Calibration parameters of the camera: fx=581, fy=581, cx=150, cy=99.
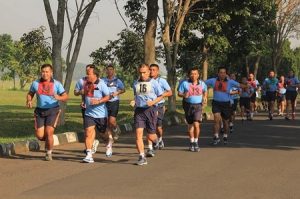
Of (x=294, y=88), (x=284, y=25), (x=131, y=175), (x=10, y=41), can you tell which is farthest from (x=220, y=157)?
(x=10, y=41)

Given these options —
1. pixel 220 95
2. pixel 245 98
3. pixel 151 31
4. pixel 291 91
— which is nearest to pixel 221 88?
pixel 220 95

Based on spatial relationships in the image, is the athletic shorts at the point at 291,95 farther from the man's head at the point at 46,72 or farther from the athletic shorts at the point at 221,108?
the man's head at the point at 46,72

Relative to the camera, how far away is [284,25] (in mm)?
39812

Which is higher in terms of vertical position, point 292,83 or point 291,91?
point 292,83

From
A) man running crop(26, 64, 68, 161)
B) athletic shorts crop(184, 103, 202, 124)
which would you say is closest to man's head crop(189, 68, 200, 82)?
athletic shorts crop(184, 103, 202, 124)

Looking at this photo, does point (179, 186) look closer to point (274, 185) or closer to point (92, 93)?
point (274, 185)

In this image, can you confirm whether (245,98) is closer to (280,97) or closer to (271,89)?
(271,89)

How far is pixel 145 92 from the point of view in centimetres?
1048

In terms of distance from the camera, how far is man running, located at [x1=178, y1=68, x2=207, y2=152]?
484 inches

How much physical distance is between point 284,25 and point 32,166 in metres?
32.3

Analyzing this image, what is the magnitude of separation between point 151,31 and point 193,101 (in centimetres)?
1075

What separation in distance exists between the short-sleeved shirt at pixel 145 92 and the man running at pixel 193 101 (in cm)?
186

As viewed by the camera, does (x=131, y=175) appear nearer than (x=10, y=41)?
Yes

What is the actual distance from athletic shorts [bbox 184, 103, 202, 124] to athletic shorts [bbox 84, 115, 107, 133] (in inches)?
84.6
